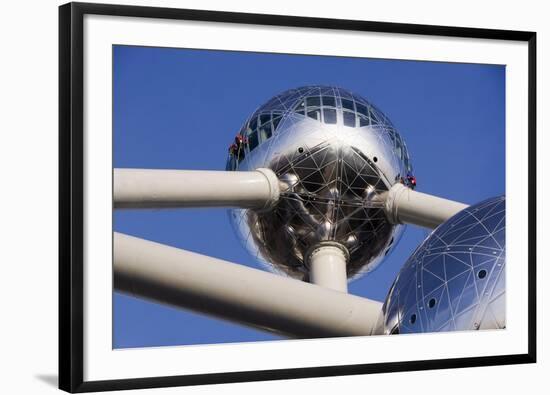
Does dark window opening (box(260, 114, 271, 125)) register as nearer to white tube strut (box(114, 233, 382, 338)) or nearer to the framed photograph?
the framed photograph

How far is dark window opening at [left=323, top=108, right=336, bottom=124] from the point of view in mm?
11484

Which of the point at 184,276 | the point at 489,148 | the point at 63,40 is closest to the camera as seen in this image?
the point at 63,40

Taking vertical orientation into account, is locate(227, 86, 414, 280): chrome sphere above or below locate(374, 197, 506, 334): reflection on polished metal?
above

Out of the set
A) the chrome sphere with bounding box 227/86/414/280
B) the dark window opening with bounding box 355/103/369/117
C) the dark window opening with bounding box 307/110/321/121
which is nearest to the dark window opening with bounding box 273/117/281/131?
the chrome sphere with bounding box 227/86/414/280

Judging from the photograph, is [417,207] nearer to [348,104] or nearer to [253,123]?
[348,104]

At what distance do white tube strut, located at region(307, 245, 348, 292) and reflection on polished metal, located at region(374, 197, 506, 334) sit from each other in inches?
38.1

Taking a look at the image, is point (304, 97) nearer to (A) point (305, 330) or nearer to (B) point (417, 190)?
(B) point (417, 190)

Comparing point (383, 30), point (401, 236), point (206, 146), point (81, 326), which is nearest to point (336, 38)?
point (383, 30)

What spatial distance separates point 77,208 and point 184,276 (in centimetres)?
115

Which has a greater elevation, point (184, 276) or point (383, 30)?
point (383, 30)

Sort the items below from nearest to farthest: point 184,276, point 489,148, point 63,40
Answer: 1. point 63,40
2. point 184,276
3. point 489,148

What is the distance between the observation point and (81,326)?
936 cm

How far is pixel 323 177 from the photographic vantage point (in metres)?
11.4

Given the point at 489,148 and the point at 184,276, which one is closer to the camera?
the point at 184,276
